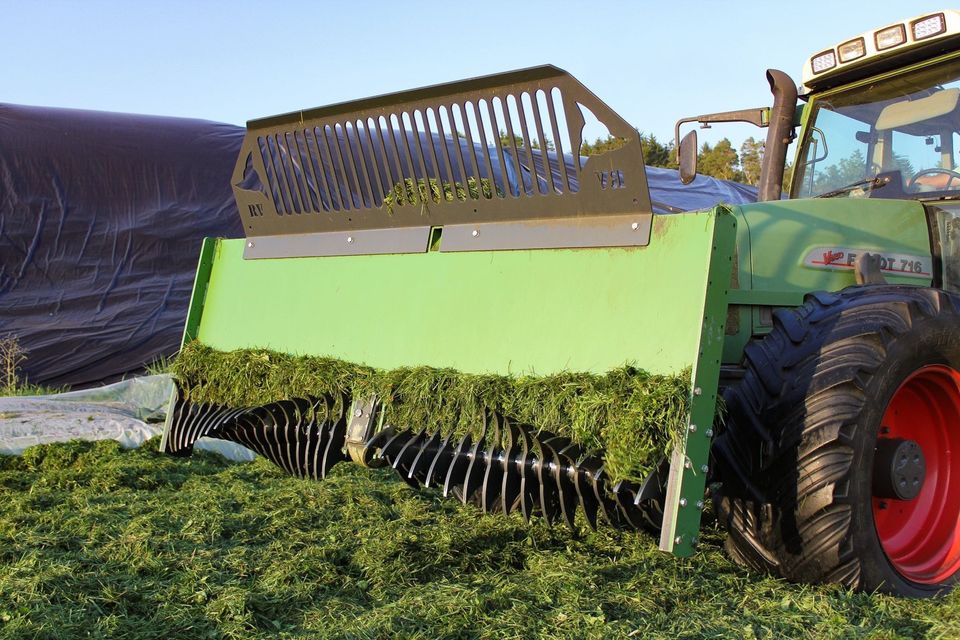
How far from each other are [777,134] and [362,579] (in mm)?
3086

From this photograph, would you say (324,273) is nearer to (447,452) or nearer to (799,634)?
(447,452)

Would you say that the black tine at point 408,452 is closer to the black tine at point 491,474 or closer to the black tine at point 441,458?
the black tine at point 441,458

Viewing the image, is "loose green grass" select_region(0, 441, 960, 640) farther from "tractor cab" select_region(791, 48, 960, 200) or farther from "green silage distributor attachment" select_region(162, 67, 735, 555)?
"tractor cab" select_region(791, 48, 960, 200)

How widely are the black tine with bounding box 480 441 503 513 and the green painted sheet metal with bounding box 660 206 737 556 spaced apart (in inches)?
25.7

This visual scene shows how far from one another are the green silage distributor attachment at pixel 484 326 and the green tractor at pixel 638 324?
1 cm

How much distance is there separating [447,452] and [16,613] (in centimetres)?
146

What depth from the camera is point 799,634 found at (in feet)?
8.75

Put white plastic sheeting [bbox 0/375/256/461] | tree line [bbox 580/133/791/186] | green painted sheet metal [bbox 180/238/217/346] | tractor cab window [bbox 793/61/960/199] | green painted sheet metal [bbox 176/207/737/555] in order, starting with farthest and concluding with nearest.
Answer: tree line [bbox 580/133/791/186]
white plastic sheeting [bbox 0/375/256/461]
green painted sheet metal [bbox 180/238/217/346]
tractor cab window [bbox 793/61/960/199]
green painted sheet metal [bbox 176/207/737/555]

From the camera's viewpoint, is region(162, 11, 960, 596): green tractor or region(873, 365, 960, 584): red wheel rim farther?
region(873, 365, 960, 584): red wheel rim

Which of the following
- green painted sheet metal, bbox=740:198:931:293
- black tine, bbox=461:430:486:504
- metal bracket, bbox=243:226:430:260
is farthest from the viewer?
metal bracket, bbox=243:226:430:260

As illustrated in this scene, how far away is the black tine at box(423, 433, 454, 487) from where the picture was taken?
11.0ft

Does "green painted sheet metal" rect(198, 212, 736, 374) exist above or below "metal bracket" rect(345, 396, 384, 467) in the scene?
above

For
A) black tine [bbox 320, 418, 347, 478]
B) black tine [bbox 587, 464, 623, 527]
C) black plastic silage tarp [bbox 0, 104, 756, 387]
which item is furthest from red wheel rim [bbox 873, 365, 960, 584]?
black plastic silage tarp [bbox 0, 104, 756, 387]

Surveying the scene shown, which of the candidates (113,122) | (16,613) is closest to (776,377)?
(16,613)
